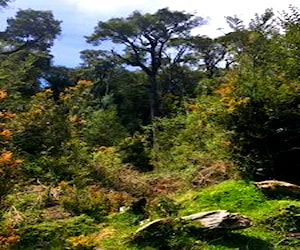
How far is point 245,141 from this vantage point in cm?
855

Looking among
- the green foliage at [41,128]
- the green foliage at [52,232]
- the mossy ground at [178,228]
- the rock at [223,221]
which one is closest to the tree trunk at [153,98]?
the green foliage at [41,128]

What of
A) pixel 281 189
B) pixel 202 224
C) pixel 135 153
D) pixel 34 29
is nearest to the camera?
pixel 202 224

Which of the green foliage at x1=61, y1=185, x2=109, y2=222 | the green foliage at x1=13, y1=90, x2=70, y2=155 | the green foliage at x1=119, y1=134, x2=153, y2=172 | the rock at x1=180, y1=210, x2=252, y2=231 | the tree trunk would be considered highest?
the tree trunk

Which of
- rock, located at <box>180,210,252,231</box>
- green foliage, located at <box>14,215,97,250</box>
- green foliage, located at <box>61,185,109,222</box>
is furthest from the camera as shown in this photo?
green foliage, located at <box>61,185,109,222</box>

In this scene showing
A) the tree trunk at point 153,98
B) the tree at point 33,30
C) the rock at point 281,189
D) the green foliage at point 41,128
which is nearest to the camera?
the rock at point 281,189

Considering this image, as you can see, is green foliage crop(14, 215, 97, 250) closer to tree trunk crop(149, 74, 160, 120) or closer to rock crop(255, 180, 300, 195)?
rock crop(255, 180, 300, 195)

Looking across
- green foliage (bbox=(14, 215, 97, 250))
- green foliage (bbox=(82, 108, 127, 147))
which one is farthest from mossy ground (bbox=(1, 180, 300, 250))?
green foliage (bbox=(82, 108, 127, 147))

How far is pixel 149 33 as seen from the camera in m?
27.2

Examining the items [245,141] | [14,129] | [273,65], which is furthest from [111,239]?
[14,129]

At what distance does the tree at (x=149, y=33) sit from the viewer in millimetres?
26609

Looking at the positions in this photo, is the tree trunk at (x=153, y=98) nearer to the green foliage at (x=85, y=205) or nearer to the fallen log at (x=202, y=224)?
the green foliage at (x=85, y=205)

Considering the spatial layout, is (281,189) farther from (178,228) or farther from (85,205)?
(85,205)

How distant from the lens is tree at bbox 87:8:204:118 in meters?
Answer: 26.6

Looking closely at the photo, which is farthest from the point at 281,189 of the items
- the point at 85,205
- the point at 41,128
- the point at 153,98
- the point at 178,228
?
the point at 153,98
